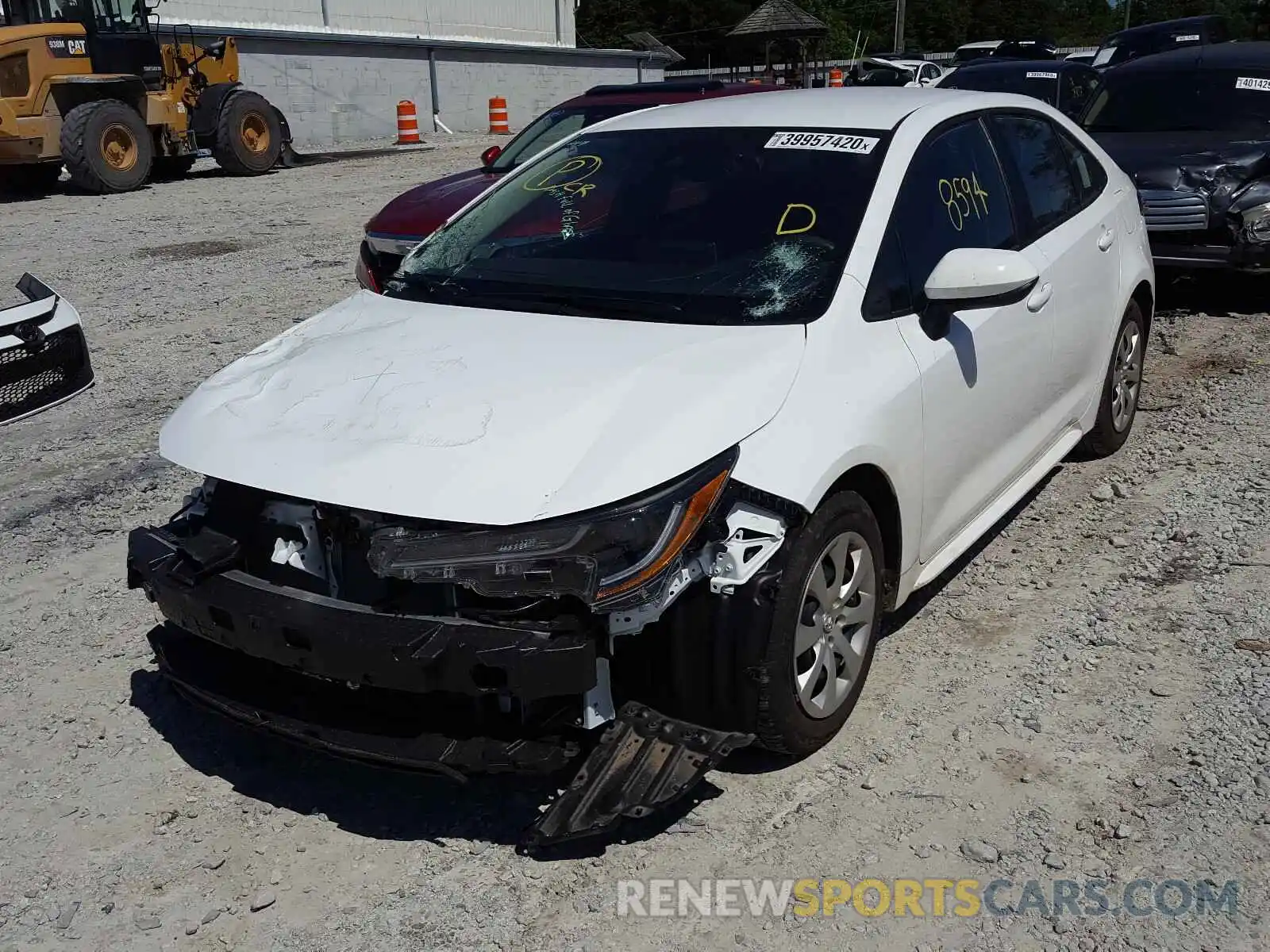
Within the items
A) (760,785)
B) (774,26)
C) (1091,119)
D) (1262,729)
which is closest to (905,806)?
(760,785)

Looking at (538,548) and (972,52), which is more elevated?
(538,548)

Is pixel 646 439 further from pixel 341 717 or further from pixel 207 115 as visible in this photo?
pixel 207 115

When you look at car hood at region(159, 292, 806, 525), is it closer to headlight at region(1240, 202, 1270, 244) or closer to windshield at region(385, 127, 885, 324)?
windshield at region(385, 127, 885, 324)

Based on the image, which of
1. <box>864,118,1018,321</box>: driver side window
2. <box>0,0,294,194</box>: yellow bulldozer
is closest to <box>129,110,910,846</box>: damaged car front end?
<box>864,118,1018,321</box>: driver side window

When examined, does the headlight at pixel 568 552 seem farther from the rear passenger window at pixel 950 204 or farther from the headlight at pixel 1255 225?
the headlight at pixel 1255 225

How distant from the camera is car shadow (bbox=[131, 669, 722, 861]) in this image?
316cm

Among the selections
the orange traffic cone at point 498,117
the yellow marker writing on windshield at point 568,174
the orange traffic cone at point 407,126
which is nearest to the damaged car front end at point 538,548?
the yellow marker writing on windshield at point 568,174

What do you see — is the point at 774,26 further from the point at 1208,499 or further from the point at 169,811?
the point at 169,811

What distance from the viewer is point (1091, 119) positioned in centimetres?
956

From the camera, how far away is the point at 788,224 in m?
3.76

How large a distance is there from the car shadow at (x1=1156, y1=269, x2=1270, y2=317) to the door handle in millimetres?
4261

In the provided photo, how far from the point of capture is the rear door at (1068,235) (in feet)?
14.9

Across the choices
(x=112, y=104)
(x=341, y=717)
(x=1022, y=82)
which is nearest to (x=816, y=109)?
(x=341, y=717)

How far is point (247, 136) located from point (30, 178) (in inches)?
120
